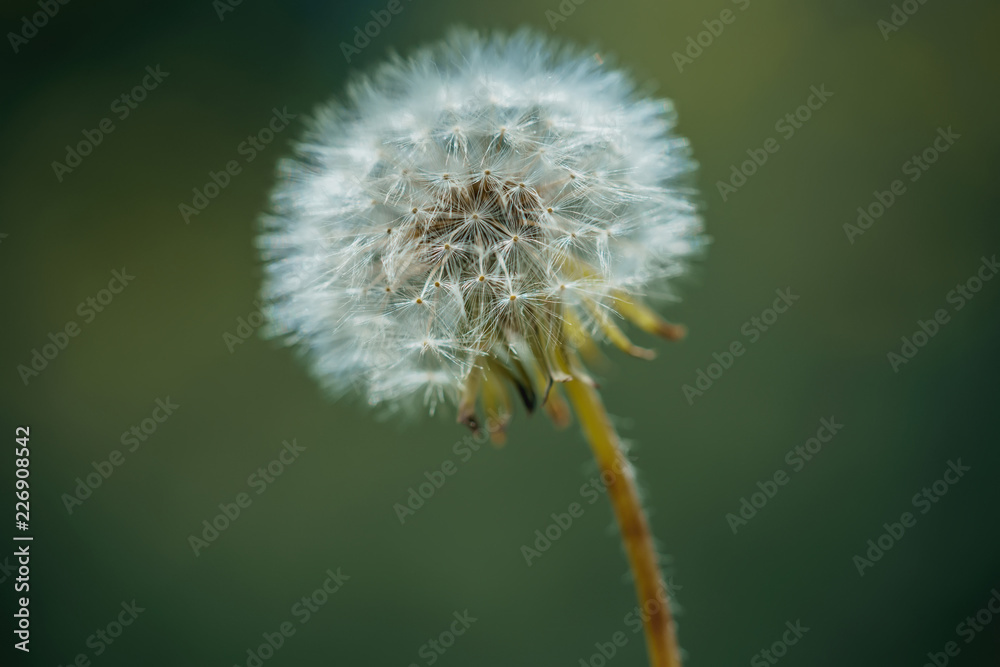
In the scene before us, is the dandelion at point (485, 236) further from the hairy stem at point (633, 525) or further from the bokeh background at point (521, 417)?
the bokeh background at point (521, 417)

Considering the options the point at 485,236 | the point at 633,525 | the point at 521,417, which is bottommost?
the point at 521,417

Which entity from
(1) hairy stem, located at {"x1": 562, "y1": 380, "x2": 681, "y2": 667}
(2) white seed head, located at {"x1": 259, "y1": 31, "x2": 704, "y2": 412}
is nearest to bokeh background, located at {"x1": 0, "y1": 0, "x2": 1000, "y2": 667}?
(2) white seed head, located at {"x1": 259, "y1": 31, "x2": 704, "y2": 412}

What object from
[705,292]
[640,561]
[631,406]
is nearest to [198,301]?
[631,406]

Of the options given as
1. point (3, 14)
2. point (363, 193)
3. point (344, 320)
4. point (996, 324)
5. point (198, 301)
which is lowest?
point (198, 301)

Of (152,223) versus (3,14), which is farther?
(152,223)

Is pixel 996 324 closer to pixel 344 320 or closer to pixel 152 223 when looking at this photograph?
pixel 344 320

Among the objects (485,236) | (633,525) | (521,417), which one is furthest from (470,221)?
(521,417)

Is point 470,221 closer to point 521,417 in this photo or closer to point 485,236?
point 485,236
